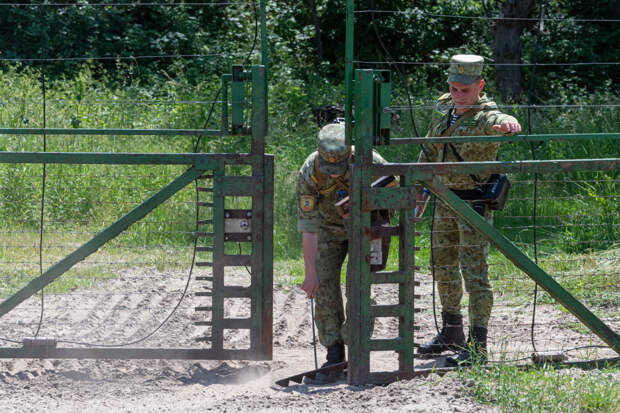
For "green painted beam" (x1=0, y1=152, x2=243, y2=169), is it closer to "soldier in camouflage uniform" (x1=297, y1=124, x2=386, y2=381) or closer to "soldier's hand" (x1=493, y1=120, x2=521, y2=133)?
"soldier in camouflage uniform" (x1=297, y1=124, x2=386, y2=381)

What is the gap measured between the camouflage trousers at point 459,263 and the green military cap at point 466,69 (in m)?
0.79

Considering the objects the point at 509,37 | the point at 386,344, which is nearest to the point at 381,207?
the point at 386,344

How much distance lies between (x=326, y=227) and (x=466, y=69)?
1285 millimetres

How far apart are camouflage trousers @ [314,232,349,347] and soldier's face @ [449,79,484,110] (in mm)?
1133

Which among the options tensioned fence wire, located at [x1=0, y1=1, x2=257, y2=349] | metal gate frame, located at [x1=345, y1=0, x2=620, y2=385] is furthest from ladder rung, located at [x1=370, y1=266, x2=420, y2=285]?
tensioned fence wire, located at [x1=0, y1=1, x2=257, y2=349]

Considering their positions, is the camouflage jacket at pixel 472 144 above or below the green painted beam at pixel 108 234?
above

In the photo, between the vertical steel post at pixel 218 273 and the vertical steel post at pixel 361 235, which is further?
the vertical steel post at pixel 218 273

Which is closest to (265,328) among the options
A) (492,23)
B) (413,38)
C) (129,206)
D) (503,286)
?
(503,286)

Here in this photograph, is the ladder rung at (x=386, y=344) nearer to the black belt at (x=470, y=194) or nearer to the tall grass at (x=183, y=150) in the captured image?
the black belt at (x=470, y=194)

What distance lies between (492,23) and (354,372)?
11.2m

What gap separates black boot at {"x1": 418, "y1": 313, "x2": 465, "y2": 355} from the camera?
18.1 ft

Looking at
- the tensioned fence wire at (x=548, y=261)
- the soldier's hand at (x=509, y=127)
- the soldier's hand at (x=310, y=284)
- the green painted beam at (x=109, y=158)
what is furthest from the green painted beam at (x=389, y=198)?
the green painted beam at (x=109, y=158)

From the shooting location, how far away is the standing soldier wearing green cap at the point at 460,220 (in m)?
5.12

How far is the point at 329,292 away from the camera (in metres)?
5.17
